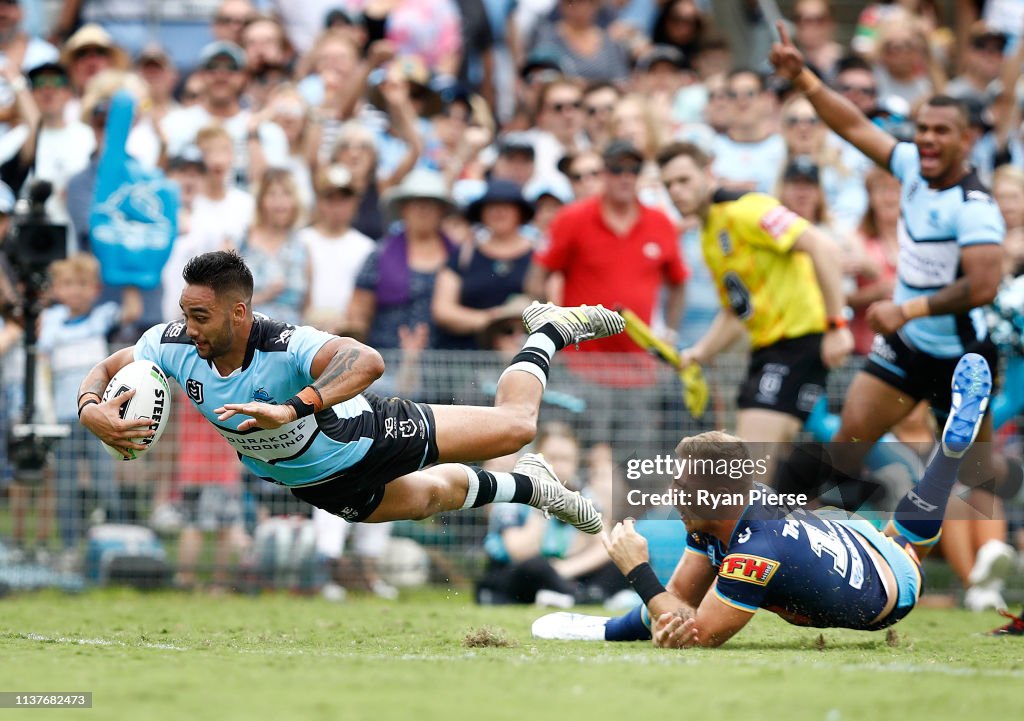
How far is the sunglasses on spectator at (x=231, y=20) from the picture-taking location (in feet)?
48.6

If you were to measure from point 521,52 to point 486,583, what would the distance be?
7.27m

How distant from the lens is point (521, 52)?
16.0 meters

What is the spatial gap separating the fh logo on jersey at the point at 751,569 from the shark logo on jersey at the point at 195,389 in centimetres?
279

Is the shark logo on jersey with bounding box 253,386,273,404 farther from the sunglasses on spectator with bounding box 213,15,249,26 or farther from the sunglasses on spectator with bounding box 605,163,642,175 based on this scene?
the sunglasses on spectator with bounding box 213,15,249,26

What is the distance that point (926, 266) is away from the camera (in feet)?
29.3

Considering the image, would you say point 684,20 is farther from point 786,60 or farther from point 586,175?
point 786,60

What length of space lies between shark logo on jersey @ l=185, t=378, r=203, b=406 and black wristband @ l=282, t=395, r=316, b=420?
86 centimetres

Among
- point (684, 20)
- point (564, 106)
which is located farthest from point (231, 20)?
point (684, 20)

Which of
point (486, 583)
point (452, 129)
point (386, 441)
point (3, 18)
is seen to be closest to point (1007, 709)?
point (386, 441)

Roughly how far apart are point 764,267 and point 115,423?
4979 millimetres

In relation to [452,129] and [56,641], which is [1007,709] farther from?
[452,129]

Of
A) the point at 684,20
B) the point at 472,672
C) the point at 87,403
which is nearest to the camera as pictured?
the point at 472,672

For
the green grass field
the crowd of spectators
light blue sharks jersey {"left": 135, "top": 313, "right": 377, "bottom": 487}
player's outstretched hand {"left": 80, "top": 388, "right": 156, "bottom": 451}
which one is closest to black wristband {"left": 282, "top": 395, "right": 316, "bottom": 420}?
light blue sharks jersey {"left": 135, "top": 313, "right": 377, "bottom": 487}

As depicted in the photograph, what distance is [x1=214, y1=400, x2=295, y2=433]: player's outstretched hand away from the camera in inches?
258
